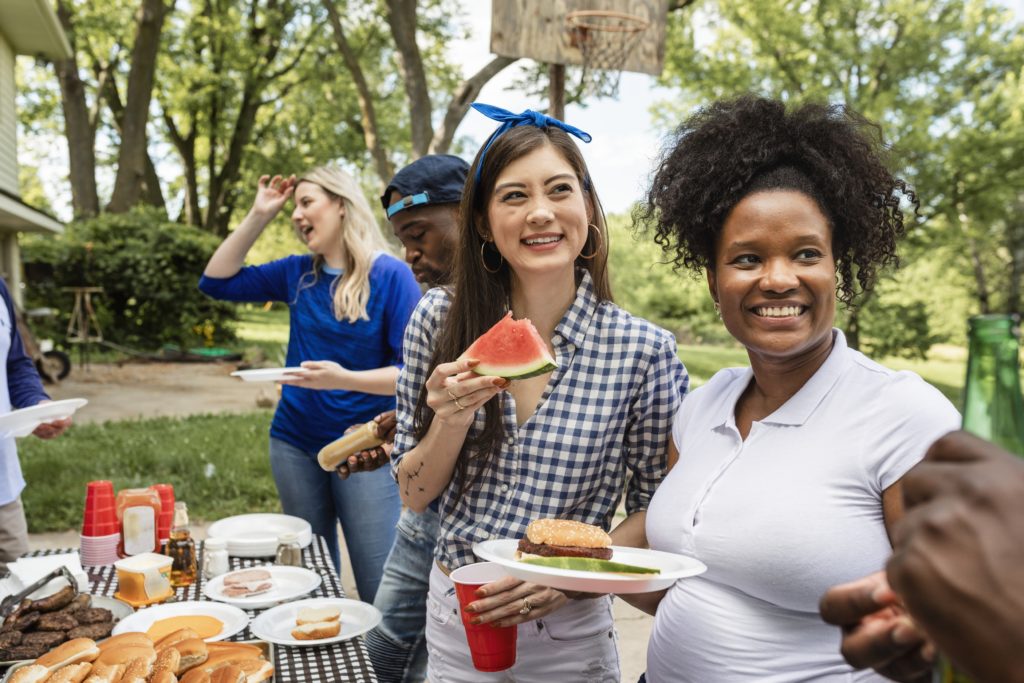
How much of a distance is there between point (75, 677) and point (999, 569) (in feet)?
7.65

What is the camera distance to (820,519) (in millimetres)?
1637

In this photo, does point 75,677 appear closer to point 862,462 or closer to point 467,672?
point 467,672

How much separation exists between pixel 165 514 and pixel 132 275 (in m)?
17.9

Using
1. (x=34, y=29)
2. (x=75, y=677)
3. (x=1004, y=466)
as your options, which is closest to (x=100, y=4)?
(x=34, y=29)

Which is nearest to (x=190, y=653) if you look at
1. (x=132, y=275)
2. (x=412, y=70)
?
(x=412, y=70)

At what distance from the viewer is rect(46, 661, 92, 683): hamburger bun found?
7.16 ft

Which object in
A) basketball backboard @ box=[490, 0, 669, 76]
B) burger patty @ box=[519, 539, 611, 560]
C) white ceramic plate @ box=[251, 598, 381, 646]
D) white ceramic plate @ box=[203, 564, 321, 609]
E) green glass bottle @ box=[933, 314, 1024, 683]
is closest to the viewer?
green glass bottle @ box=[933, 314, 1024, 683]

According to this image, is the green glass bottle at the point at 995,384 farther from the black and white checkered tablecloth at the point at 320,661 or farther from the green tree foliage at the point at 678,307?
the green tree foliage at the point at 678,307

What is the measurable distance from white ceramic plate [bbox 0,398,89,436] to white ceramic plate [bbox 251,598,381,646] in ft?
3.30

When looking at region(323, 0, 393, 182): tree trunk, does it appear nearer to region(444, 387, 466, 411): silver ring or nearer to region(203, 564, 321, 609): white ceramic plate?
region(203, 564, 321, 609): white ceramic plate

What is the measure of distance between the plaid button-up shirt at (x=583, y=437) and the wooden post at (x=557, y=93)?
483 cm

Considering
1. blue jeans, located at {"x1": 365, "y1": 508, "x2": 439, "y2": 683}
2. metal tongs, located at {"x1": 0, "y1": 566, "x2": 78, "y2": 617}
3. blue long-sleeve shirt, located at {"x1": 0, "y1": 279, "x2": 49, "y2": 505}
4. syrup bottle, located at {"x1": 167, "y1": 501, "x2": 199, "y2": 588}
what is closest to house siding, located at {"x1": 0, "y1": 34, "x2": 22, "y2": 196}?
blue long-sleeve shirt, located at {"x1": 0, "y1": 279, "x2": 49, "y2": 505}

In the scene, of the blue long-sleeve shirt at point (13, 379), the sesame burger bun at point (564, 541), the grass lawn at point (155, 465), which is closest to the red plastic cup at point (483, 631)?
the sesame burger bun at point (564, 541)

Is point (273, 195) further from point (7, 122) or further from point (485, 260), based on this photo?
point (7, 122)
